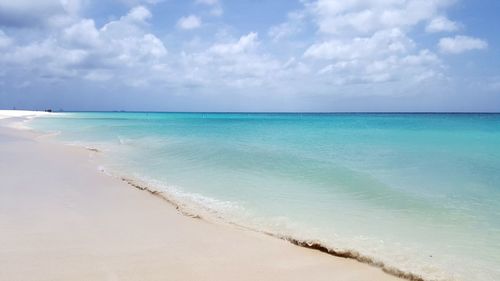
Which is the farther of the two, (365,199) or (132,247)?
(365,199)

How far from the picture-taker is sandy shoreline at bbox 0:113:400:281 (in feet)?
11.6

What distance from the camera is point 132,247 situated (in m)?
4.13

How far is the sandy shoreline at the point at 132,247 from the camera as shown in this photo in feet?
11.6

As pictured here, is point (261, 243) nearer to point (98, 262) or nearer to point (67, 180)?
point (98, 262)

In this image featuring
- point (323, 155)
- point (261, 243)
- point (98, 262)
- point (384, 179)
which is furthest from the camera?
point (323, 155)

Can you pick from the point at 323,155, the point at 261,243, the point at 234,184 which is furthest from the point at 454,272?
the point at 323,155

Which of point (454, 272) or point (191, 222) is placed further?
point (191, 222)

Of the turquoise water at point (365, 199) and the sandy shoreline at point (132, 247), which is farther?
the turquoise water at point (365, 199)

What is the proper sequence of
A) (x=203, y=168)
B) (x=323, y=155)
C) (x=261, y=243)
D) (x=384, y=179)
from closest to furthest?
(x=261, y=243)
(x=384, y=179)
(x=203, y=168)
(x=323, y=155)

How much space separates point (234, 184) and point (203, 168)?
2.31 metres

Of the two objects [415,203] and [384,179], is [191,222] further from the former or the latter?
[384,179]

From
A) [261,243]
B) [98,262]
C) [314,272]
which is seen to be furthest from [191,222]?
[314,272]

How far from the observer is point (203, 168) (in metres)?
10.3

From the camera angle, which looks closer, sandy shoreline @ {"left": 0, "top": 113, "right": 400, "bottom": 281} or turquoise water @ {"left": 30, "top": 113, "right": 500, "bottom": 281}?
sandy shoreline @ {"left": 0, "top": 113, "right": 400, "bottom": 281}
